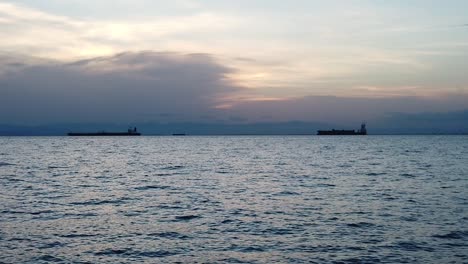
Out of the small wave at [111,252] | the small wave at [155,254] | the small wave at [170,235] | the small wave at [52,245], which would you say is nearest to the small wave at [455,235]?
the small wave at [170,235]

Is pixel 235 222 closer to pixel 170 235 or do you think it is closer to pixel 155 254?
pixel 170 235

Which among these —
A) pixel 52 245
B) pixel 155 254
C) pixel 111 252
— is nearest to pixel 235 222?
pixel 155 254

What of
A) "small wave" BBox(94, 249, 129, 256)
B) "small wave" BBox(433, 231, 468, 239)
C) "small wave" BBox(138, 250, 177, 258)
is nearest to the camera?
"small wave" BBox(138, 250, 177, 258)

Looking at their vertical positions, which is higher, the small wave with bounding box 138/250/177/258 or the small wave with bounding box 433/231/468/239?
the small wave with bounding box 433/231/468/239

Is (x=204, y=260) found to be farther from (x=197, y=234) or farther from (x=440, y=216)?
(x=440, y=216)

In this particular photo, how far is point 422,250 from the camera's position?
2072 centimetres

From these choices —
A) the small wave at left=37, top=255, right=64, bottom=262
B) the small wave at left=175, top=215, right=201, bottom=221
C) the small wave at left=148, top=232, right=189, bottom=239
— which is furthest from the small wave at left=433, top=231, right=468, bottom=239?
the small wave at left=37, top=255, right=64, bottom=262

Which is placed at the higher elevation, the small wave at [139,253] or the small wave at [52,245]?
the small wave at [52,245]

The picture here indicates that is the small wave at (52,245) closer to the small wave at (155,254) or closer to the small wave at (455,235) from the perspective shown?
the small wave at (155,254)

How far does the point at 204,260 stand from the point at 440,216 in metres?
16.6

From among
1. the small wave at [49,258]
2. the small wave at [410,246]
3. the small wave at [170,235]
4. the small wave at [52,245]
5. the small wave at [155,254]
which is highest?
the small wave at [410,246]

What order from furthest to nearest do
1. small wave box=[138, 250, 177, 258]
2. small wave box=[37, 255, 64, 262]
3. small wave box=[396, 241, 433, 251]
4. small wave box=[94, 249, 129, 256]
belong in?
1. small wave box=[396, 241, 433, 251]
2. small wave box=[94, 249, 129, 256]
3. small wave box=[138, 250, 177, 258]
4. small wave box=[37, 255, 64, 262]

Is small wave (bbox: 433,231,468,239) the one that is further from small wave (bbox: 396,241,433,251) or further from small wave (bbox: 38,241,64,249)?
small wave (bbox: 38,241,64,249)

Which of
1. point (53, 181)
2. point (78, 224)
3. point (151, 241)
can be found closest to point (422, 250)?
point (151, 241)
